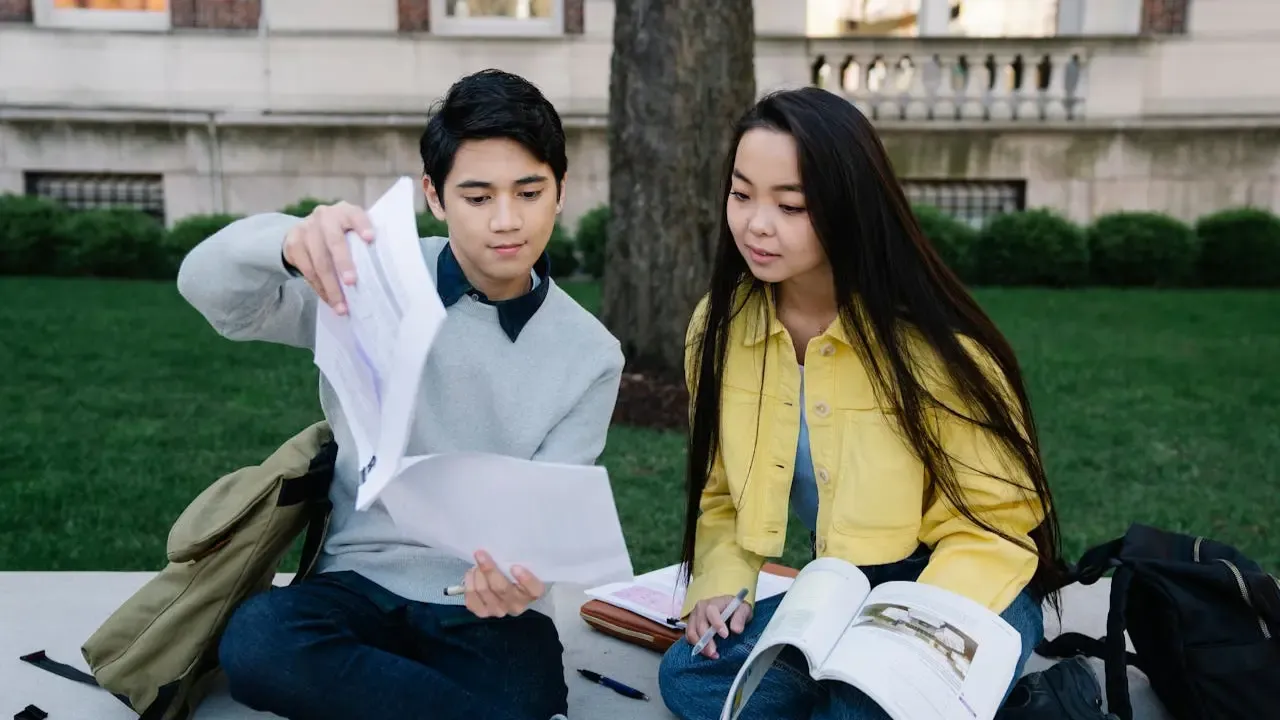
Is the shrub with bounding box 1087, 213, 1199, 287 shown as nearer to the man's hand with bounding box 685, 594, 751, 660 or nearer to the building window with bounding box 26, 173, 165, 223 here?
the building window with bounding box 26, 173, 165, 223

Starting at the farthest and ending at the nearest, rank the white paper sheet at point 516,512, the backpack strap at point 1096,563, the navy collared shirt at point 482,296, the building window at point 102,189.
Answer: the building window at point 102,189 < the backpack strap at point 1096,563 < the navy collared shirt at point 482,296 < the white paper sheet at point 516,512

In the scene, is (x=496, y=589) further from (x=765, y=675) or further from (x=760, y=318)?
(x=760, y=318)

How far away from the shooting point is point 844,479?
2240 millimetres

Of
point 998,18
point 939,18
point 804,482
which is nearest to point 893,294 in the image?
point 804,482

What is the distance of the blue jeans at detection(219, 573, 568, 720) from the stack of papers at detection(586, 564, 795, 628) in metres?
0.53

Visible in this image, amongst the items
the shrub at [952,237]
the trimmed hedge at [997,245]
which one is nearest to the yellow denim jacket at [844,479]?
the trimmed hedge at [997,245]

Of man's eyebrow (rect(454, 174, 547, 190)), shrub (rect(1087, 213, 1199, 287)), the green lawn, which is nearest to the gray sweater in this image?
man's eyebrow (rect(454, 174, 547, 190))

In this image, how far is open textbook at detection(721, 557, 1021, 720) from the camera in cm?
184

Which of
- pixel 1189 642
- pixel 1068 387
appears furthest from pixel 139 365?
pixel 1189 642

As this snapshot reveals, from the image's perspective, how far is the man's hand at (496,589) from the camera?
185 centimetres

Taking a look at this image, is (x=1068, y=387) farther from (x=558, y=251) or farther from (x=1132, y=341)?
(x=558, y=251)

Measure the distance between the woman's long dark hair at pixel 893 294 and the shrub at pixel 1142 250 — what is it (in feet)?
32.8

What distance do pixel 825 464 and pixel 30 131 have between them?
40.2 feet

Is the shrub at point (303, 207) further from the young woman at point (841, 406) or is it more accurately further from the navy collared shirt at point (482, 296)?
the young woman at point (841, 406)
